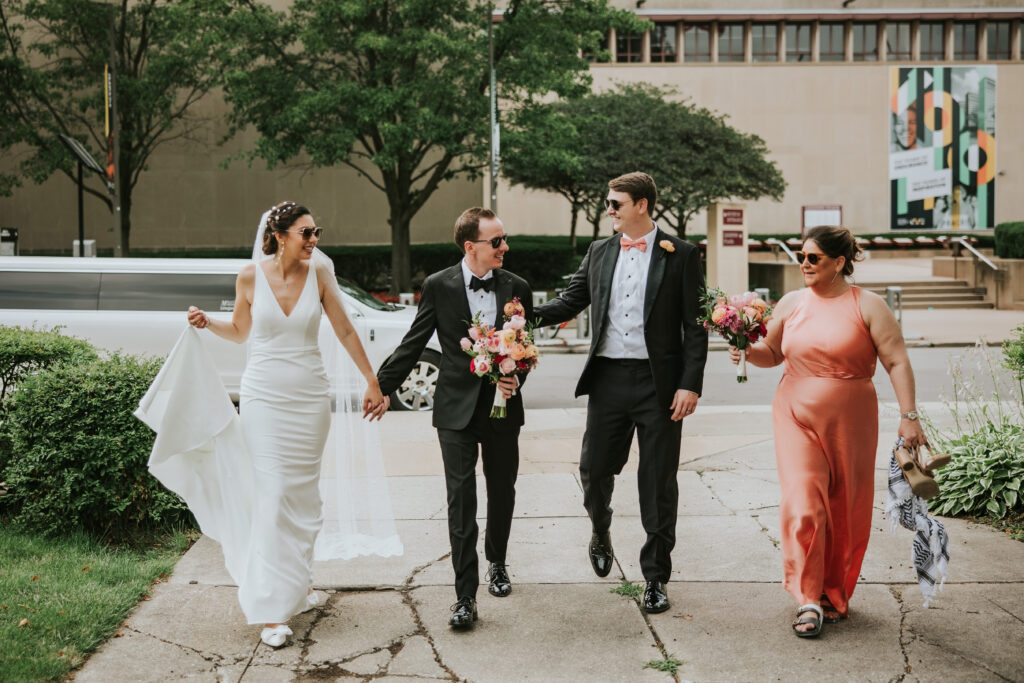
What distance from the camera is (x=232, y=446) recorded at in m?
4.94

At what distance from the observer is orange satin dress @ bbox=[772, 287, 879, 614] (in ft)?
15.2

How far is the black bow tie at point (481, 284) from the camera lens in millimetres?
4977

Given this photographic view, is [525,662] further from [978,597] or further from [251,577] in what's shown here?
[978,597]

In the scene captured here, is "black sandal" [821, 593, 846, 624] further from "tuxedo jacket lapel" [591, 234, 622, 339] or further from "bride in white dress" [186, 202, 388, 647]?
"bride in white dress" [186, 202, 388, 647]

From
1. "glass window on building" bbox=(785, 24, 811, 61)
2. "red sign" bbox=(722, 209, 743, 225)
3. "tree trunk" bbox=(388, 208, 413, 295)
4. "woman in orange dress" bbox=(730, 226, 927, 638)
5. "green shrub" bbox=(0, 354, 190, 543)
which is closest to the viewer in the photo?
"woman in orange dress" bbox=(730, 226, 927, 638)

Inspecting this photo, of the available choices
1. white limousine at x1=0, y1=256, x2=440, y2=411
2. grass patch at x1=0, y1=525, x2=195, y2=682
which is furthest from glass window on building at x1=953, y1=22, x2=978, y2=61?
grass patch at x1=0, y1=525, x2=195, y2=682

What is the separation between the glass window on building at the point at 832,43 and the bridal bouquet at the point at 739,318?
44277 mm

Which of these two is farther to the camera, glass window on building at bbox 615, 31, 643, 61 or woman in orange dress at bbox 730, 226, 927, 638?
glass window on building at bbox 615, 31, 643, 61

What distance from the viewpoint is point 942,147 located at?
4472 centimetres

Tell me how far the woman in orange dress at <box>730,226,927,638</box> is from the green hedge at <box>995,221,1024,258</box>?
2565 cm

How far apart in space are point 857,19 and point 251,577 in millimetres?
46050

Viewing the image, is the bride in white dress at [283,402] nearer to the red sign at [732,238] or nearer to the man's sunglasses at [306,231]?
the man's sunglasses at [306,231]

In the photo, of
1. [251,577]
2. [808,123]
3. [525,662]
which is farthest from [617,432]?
[808,123]

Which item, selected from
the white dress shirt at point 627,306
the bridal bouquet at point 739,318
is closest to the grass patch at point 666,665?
the bridal bouquet at point 739,318
